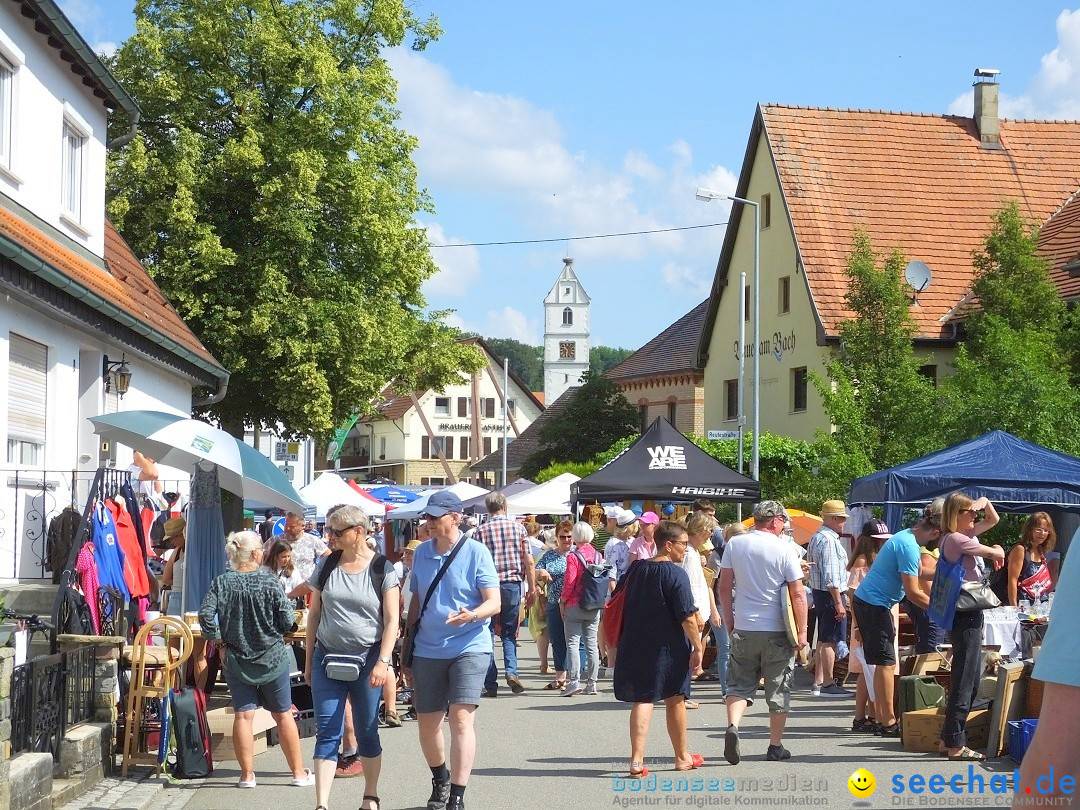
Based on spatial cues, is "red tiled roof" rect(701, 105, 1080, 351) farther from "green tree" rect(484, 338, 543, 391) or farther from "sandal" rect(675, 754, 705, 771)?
"green tree" rect(484, 338, 543, 391)

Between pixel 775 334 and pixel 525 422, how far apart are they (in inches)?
2705

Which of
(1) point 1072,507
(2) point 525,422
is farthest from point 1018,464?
(2) point 525,422

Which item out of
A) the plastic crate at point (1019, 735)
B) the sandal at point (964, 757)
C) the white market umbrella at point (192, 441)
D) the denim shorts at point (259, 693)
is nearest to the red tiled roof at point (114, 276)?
the white market umbrella at point (192, 441)

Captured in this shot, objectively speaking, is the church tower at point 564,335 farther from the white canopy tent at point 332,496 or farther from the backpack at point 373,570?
the backpack at point 373,570

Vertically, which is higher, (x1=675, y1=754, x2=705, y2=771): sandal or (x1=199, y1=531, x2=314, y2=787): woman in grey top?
(x1=199, y1=531, x2=314, y2=787): woman in grey top

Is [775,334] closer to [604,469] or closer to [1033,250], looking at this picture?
[1033,250]

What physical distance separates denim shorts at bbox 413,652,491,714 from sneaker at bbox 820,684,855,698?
7071mm

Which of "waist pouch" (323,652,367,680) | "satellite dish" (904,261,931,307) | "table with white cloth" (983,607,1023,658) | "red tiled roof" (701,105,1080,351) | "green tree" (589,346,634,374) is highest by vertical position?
"green tree" (589,346,634,374)

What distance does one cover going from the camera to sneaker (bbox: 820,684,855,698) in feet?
46.8

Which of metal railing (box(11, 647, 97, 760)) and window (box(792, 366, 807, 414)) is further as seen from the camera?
window (box(792, 366, 807, 414))

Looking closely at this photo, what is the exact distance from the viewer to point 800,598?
980cm

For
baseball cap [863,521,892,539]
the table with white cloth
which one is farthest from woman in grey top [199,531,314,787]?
baseball cap [863,521,892,539]

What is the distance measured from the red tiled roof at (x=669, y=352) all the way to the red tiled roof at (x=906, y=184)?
11.8m

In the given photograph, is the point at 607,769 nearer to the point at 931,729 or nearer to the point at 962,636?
the point at 931,729
